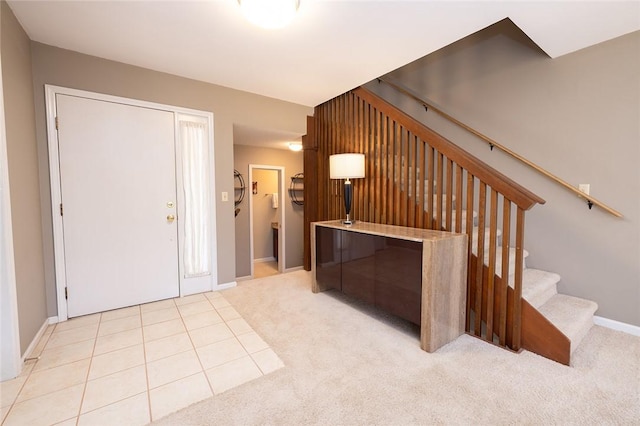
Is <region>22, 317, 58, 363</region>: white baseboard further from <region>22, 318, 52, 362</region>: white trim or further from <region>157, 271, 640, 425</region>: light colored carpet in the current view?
<region>157, 271, 640, 425</region>: light colored carpet

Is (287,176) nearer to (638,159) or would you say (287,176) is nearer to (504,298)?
(504,298)

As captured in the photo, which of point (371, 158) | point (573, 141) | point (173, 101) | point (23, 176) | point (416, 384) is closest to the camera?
point (416, 384)

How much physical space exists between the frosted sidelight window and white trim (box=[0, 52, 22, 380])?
57.8 inches

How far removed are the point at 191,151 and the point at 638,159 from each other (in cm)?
428

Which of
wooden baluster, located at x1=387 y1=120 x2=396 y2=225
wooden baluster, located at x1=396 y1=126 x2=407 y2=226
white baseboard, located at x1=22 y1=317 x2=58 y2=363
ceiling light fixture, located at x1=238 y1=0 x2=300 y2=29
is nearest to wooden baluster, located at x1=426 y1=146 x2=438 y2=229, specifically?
wooden baluster, located at x1=396 y1=126 x2=407 y2=226

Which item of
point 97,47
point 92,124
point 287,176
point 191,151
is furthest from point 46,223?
point 287,176

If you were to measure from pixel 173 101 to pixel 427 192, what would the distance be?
295 centimetres

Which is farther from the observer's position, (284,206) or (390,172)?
(284,206)

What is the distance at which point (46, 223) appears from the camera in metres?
2.45

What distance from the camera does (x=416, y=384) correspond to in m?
1.64

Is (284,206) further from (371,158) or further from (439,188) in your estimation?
(439,188)

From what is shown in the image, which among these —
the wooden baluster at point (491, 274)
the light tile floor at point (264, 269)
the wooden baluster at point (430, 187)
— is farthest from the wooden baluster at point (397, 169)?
the light tile floor at point (264, 269)

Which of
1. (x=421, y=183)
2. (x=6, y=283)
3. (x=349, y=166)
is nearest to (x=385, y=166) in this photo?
(x=349, y=166)

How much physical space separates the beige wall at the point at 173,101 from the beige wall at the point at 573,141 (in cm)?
241
